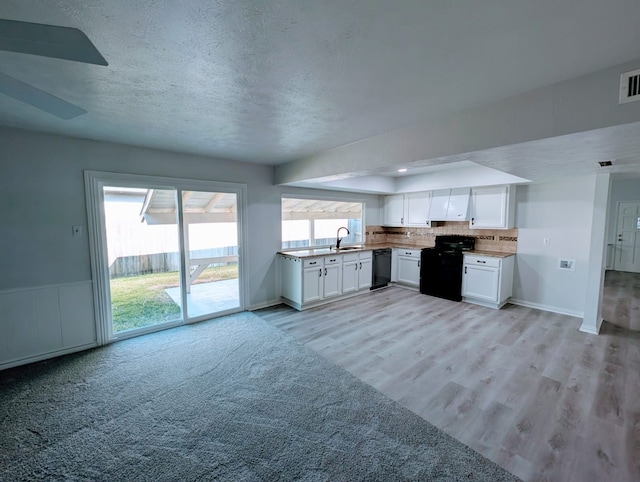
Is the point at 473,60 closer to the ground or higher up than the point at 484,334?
higher up

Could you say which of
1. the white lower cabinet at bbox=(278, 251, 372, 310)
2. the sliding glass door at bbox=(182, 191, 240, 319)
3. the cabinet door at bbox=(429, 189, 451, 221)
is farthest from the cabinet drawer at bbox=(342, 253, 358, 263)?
the sliding glass door at bbox=(182, 191, 240, 319)

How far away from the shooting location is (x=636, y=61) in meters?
1.42

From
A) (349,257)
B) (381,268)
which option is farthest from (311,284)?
(381,268)

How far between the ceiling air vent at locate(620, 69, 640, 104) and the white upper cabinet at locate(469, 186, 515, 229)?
348 centimetres

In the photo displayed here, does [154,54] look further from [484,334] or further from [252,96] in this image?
[484,334]

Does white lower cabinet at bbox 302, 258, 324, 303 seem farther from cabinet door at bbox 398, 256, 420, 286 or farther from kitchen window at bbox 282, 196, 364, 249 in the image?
cabinet door at bbox 398, 256, 420, 286

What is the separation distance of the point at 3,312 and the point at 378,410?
3784 millimetres

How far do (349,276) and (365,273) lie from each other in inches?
18.4

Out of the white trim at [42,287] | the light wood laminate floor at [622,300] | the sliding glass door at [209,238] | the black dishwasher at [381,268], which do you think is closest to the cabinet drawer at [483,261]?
the black dishwasher at [381,268]

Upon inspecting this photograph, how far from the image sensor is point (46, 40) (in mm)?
899

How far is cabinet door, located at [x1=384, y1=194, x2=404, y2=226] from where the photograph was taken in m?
6.22

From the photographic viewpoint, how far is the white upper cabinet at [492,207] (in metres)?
4.63

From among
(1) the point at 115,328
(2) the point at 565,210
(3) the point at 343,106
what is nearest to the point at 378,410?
(3) the point at 343,106

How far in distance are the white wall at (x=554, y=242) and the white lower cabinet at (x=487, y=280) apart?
28cm
